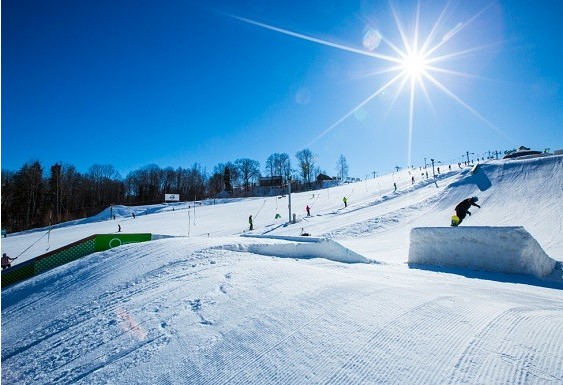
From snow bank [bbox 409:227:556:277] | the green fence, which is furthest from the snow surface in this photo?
the green fence

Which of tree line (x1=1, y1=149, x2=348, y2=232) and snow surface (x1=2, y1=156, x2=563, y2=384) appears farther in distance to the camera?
tree line (x1=1, y1=149, x2=348, y2=232)

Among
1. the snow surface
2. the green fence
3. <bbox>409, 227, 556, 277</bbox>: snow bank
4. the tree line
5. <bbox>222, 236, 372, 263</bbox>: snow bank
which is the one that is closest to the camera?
the snow surface

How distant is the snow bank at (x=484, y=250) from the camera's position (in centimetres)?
786

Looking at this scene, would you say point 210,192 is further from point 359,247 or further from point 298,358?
point 298,358

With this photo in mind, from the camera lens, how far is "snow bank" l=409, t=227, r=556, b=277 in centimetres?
786

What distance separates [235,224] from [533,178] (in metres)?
27.8

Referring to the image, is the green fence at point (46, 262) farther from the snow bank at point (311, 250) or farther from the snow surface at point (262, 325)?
the snow bank at point (311, 250)

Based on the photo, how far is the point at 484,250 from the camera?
8.41 metres

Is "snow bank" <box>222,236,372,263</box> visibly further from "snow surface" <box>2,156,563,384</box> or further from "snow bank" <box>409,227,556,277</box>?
"snow bank" <box>409,227,556,277</box>

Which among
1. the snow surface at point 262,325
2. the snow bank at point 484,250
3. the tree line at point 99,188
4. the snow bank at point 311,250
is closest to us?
the snow surface at point 262,325

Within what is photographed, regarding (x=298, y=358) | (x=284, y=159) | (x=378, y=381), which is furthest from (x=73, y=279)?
(x=284, y=159)

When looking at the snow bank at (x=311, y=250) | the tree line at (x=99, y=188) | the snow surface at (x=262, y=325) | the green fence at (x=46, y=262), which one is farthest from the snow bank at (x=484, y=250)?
the tree line at (x=99, y=188)

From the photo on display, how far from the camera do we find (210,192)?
3706 inches

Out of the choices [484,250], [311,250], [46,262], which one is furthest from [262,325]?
[46,262]
